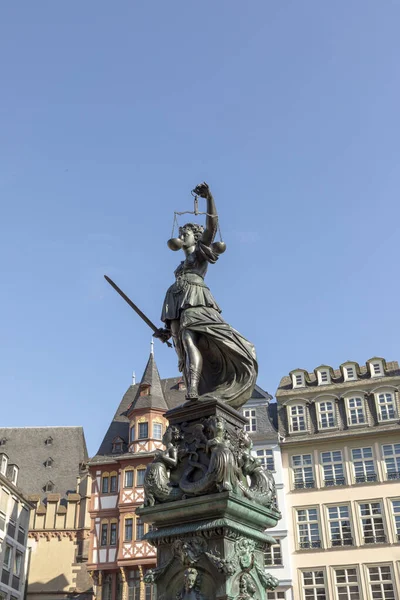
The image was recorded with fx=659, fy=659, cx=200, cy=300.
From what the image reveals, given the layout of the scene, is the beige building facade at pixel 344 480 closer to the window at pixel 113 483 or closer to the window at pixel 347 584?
the window at pixel 347 584

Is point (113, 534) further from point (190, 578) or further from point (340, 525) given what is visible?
point (190, 578)

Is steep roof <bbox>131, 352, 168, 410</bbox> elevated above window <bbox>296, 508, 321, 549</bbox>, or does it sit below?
above

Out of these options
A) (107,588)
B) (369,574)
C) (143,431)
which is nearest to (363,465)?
(369,574)

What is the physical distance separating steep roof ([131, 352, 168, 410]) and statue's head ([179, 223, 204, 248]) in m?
30.1

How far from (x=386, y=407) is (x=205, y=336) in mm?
28473

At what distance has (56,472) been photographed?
52.2 metres

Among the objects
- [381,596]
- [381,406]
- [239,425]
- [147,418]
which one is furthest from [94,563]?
[239,425]

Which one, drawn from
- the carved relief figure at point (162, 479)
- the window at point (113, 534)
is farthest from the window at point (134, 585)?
the carved relief figure at point (162, 479)

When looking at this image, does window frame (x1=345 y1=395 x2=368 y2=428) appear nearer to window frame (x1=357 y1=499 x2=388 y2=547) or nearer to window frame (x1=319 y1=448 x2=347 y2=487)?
window frame (x1=319 y1=448 x2=347 y2=487)

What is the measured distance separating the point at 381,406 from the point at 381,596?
8.72 metres

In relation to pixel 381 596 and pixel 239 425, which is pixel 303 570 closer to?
pixel 381 596

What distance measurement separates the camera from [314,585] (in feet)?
99.5

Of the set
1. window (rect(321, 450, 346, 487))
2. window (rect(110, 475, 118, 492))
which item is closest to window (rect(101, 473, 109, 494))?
window (rect(110, 475, 118, 492))

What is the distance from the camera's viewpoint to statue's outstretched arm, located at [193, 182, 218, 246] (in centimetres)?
647
